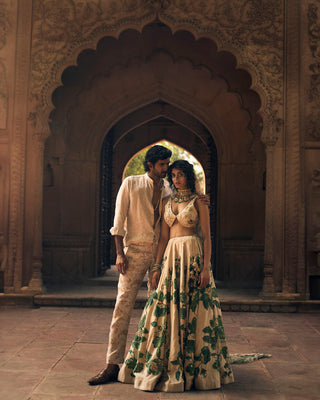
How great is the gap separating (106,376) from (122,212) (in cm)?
121

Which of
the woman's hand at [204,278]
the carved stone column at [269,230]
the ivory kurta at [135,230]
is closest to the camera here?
the woman's hand at [204,278]

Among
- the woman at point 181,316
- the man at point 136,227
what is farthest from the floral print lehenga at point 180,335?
the man at point 136,227

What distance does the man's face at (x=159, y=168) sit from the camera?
361 centimetres

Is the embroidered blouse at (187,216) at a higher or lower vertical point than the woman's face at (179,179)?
lower

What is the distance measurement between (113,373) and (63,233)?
4.94 meters

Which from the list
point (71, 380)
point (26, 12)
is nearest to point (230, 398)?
point (71, 380)

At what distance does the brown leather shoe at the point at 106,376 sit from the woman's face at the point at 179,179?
1422 mm

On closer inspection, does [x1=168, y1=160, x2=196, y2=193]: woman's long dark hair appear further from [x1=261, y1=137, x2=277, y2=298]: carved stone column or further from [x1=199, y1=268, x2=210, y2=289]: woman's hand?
[x1=261, y1=137, x2=277, y2=298]: carved stone column

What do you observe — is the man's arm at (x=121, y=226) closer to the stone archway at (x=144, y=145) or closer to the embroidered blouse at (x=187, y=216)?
the embroidered blouse at (x=187, y=216)

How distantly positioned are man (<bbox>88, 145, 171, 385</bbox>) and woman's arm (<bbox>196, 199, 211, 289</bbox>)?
1.23ft

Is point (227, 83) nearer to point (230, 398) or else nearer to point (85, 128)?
point (85, 128)

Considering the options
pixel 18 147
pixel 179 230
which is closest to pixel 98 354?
pixel 179 230

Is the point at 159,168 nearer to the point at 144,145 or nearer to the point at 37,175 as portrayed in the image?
the point at 37,175

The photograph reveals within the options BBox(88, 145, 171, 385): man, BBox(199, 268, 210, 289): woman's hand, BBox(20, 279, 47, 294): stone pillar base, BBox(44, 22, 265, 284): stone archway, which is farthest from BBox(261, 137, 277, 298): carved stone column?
BBox(199, 268, 210, 289): woman's hand
